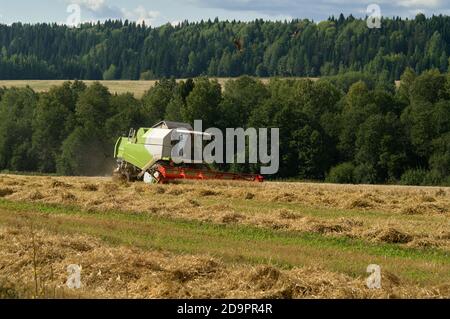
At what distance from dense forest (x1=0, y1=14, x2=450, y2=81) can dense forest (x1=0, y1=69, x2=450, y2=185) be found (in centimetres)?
6079

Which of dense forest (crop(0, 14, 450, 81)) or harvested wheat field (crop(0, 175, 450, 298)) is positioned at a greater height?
dense forest (crop(0, 14, 450, 81))

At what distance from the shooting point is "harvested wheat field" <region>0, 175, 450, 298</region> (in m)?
12.4

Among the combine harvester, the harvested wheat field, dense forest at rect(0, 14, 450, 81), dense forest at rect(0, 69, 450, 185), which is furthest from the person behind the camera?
dense forest at rect(0, 14, 450, 81)

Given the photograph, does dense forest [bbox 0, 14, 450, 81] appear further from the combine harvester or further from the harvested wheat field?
the harvested wheat field

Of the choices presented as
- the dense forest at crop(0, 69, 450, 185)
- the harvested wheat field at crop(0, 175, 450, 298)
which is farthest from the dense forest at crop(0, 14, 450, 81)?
the harvested wheat field at crop(0, 175, 450, 298)

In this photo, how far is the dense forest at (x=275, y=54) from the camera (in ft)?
490

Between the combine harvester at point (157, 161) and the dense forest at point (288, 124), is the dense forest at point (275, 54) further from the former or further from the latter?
the combine harvester at point (157, 161)

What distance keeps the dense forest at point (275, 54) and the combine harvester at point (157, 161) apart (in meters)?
96.4

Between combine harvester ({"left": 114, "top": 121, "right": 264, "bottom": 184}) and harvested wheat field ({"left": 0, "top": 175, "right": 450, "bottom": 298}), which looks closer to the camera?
harvested wheat field ({"left": 0, "top": 175, "right": 450, "bottom": 298})

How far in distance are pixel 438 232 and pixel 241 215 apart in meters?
5.62

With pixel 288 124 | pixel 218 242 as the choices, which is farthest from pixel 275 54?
pixel 218 242

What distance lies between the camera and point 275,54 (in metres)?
159

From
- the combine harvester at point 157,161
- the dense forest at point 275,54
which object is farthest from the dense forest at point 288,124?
the dense forest at point 275,54

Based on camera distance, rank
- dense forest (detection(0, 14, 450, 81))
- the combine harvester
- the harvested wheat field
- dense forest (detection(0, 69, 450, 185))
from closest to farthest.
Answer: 1. the harvested wheat field
2. the combine harvester
3. dense forest (detection(0, 69, 450, 185))
4. dense forest (detection(0, 14, 450, 81))
